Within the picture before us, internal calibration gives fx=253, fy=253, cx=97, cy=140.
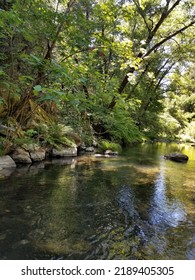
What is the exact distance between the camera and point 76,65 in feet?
24.4

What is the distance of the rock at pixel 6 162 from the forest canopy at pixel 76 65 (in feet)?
1.35

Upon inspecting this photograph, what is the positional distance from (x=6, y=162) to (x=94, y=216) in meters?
3.88

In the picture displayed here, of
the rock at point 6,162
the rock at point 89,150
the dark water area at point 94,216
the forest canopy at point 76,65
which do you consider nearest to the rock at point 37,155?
the forest canopy at point 76,65

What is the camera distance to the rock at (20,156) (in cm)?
784

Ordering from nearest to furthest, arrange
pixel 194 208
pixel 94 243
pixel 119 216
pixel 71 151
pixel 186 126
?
pixel 94 243 → pixel 119 216 → pixel 194 208 → pixel 71 151 → pixel 186 126

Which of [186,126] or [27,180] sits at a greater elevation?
[186,126]

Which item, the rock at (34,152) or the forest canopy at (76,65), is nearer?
the forest canopy at (76,65)

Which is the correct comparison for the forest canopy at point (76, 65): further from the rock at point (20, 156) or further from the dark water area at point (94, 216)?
the dark water area at point (94, 216)

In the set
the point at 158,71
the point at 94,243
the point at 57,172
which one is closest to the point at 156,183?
the point at 57,172

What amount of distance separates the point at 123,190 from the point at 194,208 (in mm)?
1602

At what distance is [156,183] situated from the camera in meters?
6.92

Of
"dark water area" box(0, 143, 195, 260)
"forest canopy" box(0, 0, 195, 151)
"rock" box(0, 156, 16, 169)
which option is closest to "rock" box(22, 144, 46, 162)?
"forest canopy" box(0, 0, 195, 151)

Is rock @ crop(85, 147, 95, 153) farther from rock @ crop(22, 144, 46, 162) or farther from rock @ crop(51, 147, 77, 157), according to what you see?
rock @ crop(22, 144, 46, 162)
